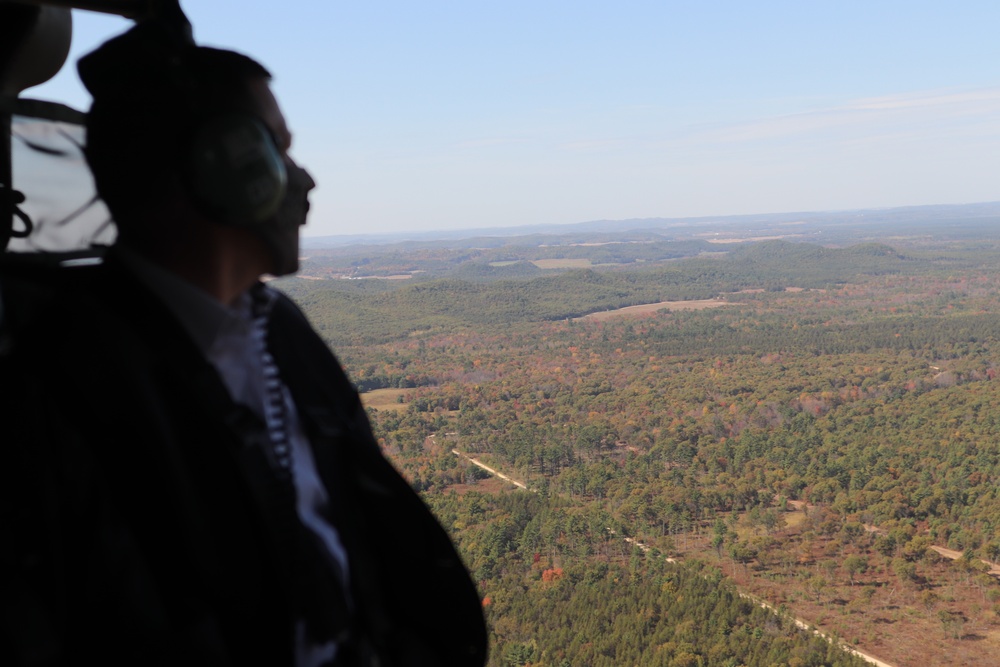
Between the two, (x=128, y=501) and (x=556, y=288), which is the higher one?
(x=128, y=501)

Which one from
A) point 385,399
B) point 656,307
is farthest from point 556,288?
point 385,399

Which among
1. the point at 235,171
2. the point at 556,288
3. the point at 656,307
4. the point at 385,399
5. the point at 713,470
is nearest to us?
the point at 235,171

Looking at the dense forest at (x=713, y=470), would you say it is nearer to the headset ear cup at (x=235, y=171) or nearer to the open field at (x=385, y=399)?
the open field at (x=385, y=399)

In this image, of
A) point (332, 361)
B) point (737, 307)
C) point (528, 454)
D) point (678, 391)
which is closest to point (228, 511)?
point (332, 361)

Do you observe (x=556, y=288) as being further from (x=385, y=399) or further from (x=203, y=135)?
(x=203, y=135)

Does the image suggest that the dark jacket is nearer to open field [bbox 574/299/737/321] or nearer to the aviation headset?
the aviation headset

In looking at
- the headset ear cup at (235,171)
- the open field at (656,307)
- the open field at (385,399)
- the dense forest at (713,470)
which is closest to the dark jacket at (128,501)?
the headset ear cup at (235,171)
